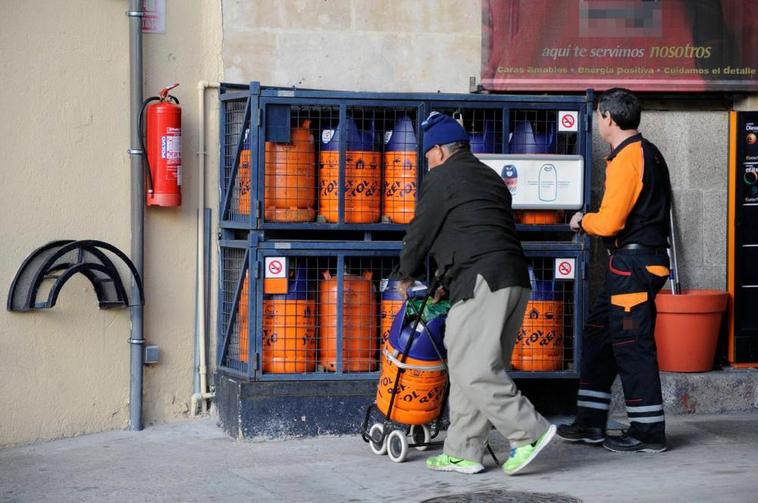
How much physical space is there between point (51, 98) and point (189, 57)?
894mm

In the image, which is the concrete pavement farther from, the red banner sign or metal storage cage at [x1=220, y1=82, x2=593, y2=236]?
the red banner sign

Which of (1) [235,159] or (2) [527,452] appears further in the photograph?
(1) [235,159]

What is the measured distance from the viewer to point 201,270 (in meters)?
7.57

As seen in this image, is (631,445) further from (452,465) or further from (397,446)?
(397,446)

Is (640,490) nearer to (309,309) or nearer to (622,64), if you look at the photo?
(309,309)

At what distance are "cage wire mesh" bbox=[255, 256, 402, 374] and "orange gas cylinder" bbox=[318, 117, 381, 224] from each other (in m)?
0.29

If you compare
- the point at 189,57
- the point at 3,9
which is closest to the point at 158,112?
the point at 189,57

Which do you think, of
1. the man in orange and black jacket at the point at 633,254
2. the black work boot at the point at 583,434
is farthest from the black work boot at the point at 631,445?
the black work boot at the point at 583,434

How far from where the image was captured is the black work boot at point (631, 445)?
6812 mm

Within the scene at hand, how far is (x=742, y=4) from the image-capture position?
825 centimetres

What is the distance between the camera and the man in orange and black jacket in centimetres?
670

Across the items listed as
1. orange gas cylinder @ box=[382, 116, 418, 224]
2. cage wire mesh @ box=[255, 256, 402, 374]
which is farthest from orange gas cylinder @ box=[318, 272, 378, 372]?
orange gas cylinder @ box=[382, 116, 418, 224]

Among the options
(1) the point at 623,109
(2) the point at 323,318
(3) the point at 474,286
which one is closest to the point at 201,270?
(2) the point at 323,318

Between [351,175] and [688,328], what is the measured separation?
2520 millimetres
